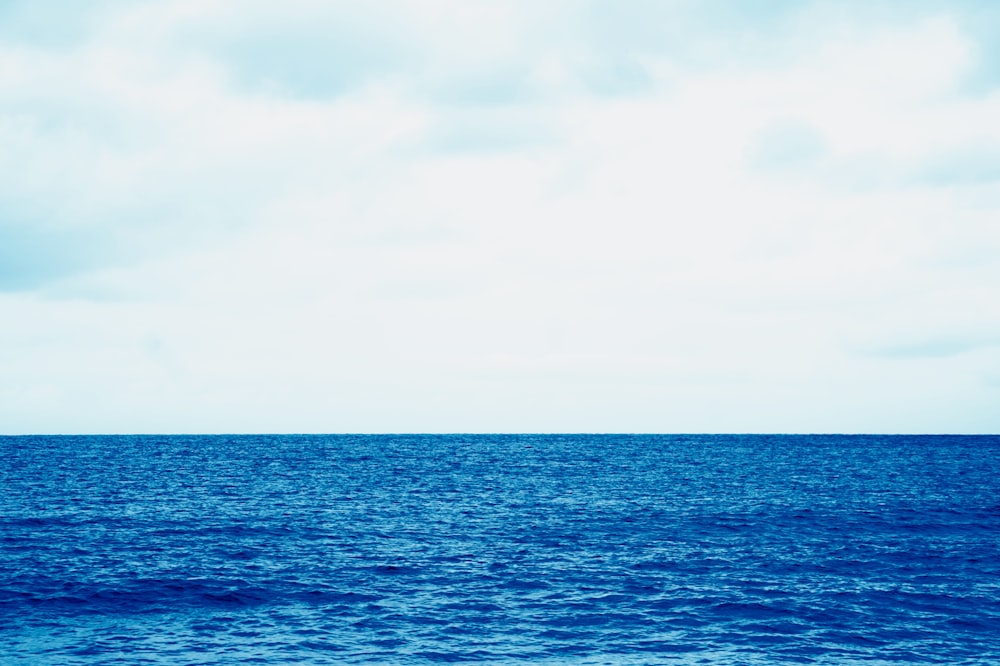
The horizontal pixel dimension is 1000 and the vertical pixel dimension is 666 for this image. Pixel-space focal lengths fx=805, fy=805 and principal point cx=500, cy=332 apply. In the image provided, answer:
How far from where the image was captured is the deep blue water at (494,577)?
2848cm

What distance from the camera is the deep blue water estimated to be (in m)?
28.5

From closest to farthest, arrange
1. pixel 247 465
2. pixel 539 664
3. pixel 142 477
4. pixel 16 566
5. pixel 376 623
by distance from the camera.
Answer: pixel 539 664
pixel 376 623
pixel 16 566
pixel 142 477
pixel 247 465

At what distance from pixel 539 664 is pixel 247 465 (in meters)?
101

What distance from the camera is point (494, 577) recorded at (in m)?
38.8

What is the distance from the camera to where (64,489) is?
254 feet

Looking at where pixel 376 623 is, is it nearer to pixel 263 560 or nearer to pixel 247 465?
pixel 263 560

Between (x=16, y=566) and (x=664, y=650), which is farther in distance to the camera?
(x=16, y=566)

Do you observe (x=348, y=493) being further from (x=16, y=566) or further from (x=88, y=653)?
(x=88, y=653)

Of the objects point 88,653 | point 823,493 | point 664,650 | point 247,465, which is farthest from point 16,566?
point 247,465

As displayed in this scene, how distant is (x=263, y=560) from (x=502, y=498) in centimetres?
3464

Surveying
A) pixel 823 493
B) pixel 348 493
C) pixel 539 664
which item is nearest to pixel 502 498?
pixel 348 493

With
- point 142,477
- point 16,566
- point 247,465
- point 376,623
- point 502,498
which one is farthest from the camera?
point 247,465

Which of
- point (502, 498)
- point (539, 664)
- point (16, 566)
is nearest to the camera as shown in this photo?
point (539, 664)

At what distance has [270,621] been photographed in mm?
31203
